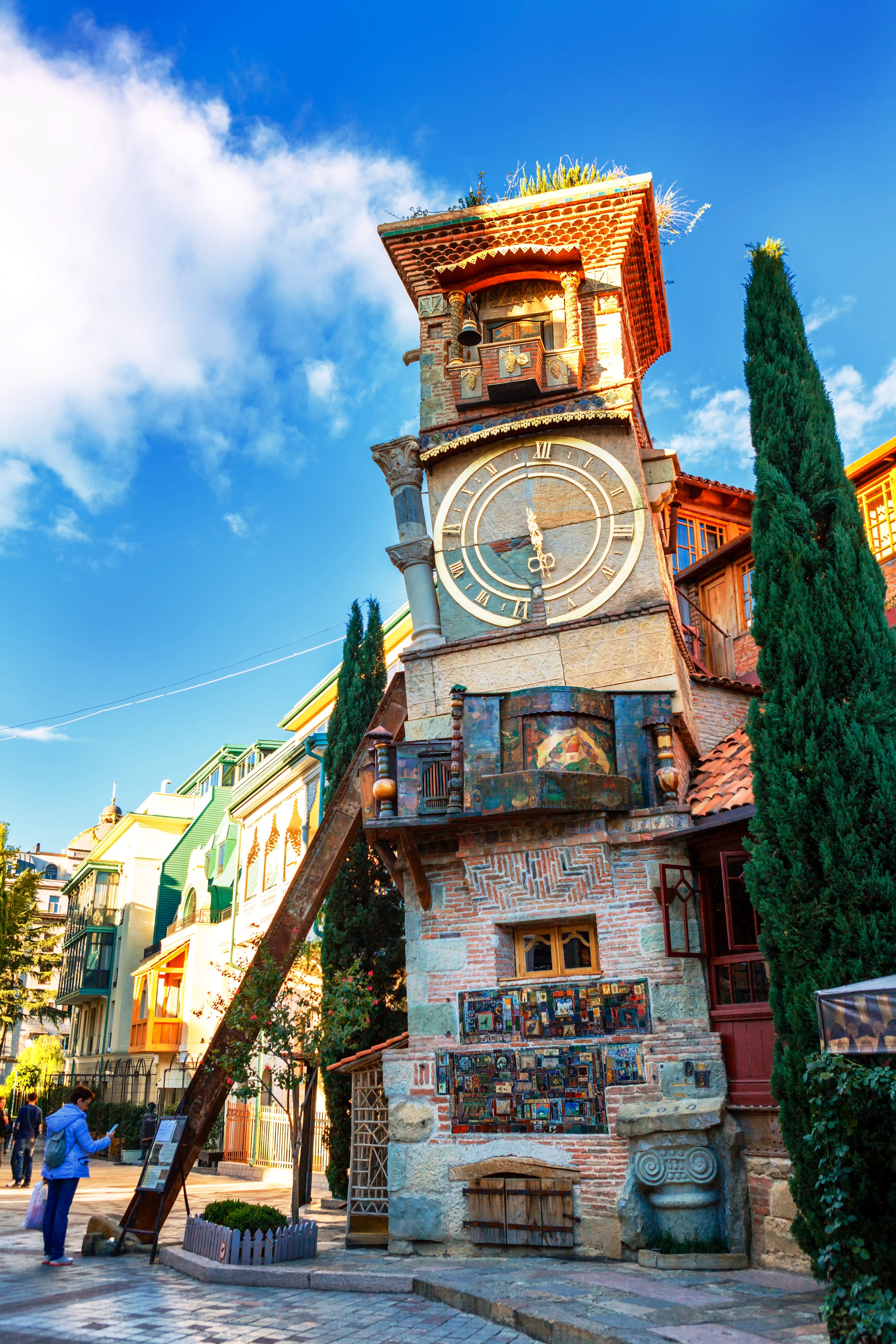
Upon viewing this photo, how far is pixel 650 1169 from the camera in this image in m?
10.1

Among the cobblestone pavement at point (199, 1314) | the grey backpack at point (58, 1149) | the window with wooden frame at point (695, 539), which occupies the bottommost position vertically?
the cobblestone pavement at point (199, 1314)

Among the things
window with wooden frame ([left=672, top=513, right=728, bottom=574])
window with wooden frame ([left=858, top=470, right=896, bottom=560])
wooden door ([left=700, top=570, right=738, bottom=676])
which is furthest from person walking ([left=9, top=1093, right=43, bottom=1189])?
window with wooden frame ([left=858, top=470, right=896, bottom=560])

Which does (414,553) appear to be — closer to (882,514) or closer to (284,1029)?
(284,1029)

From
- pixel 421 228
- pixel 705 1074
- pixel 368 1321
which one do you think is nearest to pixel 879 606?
pixel 705 1074

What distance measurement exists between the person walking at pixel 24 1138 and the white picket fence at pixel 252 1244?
28.3 ft

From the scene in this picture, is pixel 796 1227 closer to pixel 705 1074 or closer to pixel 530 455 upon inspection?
pixel 705 1074

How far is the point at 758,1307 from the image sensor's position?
801cm

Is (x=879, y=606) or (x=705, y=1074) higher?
(x=879, y=606)

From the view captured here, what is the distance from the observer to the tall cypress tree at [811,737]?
8.71 meters

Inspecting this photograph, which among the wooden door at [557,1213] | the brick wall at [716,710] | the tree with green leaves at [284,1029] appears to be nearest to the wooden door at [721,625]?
the brick wall at [716,710]

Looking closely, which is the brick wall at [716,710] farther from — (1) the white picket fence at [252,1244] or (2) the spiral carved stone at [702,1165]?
(1) the white picket fence at [252,1244]

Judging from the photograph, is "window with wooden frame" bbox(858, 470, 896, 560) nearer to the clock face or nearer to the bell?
the clock face

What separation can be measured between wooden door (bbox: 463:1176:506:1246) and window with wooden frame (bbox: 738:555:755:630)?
10.8 meters

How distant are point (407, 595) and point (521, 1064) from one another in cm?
616
